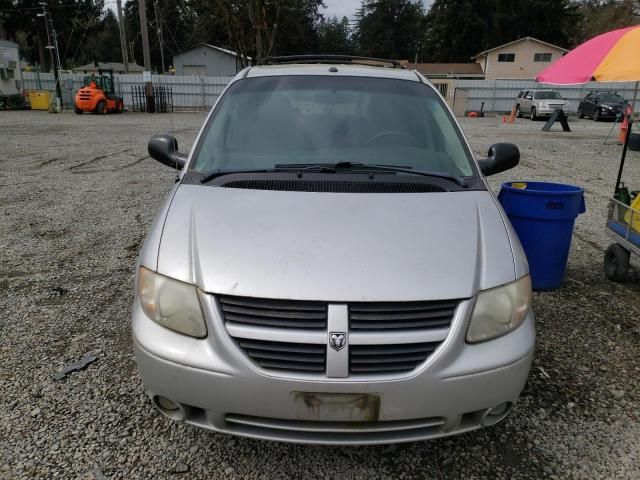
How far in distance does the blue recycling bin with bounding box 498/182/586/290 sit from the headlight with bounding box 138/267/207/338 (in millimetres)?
2990

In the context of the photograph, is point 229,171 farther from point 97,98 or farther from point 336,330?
point 97,98

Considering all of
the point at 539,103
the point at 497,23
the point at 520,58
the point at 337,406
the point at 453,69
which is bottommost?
the point at 337,406

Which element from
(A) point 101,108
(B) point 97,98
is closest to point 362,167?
(B) point 97,98

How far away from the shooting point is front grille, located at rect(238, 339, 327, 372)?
6.07 ft

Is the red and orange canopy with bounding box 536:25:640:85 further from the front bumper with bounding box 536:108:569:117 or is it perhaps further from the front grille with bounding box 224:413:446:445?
the front bumper with bounding box 536:108:569:117

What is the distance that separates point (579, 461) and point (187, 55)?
5048 cm

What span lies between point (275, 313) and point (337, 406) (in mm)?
425

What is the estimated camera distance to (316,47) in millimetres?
67125

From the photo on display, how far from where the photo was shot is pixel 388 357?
1866mm

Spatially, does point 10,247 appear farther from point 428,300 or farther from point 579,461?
point 579,461

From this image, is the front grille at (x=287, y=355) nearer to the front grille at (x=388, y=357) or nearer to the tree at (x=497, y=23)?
the front grille at (x=388, y=357)

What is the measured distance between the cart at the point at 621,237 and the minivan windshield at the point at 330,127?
2.02m

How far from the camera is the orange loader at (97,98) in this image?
24.0 m

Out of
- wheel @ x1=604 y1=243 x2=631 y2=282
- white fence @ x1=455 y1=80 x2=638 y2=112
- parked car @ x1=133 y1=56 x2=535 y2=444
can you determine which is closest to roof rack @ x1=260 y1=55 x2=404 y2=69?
parked car @ x1=133 y1=56 x2=535 y2=444
